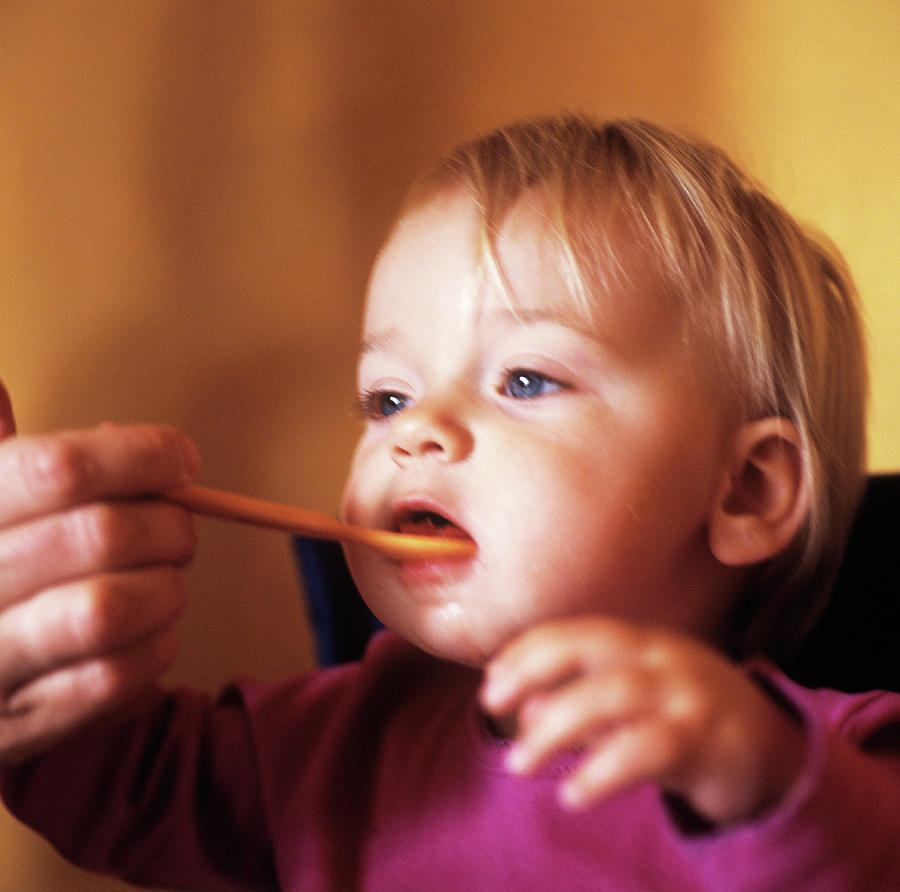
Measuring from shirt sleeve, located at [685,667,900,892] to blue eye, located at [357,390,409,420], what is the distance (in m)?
0.32

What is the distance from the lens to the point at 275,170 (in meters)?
0.97

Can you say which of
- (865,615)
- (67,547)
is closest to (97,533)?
(67,547)

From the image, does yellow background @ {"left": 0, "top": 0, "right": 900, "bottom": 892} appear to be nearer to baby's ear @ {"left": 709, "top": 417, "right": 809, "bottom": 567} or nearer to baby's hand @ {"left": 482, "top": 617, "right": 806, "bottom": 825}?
baby's ear @ {"left": 709, "top": 417, "right": 809, "bottom": 567}

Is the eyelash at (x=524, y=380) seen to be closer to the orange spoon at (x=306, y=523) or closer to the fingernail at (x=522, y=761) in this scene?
A: the orange spoon at (x=306, y=523)

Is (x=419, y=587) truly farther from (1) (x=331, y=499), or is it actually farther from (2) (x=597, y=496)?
(1) (x=331, y=499)

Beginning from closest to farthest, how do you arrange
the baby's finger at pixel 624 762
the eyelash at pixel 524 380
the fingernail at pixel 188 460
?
the baby's finger at pixel 624 762, the fingernail at pixel 188 460, the eyelash at pixel 524 380

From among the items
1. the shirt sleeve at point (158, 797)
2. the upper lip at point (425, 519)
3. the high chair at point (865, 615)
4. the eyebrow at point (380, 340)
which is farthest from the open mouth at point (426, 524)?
the high chair at point (865, 615)

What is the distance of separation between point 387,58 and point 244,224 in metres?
0.29

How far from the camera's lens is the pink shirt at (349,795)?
0.53 metres

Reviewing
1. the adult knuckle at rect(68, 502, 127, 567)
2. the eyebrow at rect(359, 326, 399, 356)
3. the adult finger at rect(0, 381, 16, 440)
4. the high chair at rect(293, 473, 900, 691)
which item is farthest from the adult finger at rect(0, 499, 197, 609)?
the high chair at rect(293, 473, 900, 691)

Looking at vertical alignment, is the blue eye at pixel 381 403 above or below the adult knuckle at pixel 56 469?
below

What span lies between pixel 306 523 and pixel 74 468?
13cm

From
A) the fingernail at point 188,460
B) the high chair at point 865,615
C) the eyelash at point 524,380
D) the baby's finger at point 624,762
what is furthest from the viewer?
the high chair at point 865,615

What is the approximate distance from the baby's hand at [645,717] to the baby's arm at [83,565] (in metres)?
0.18
